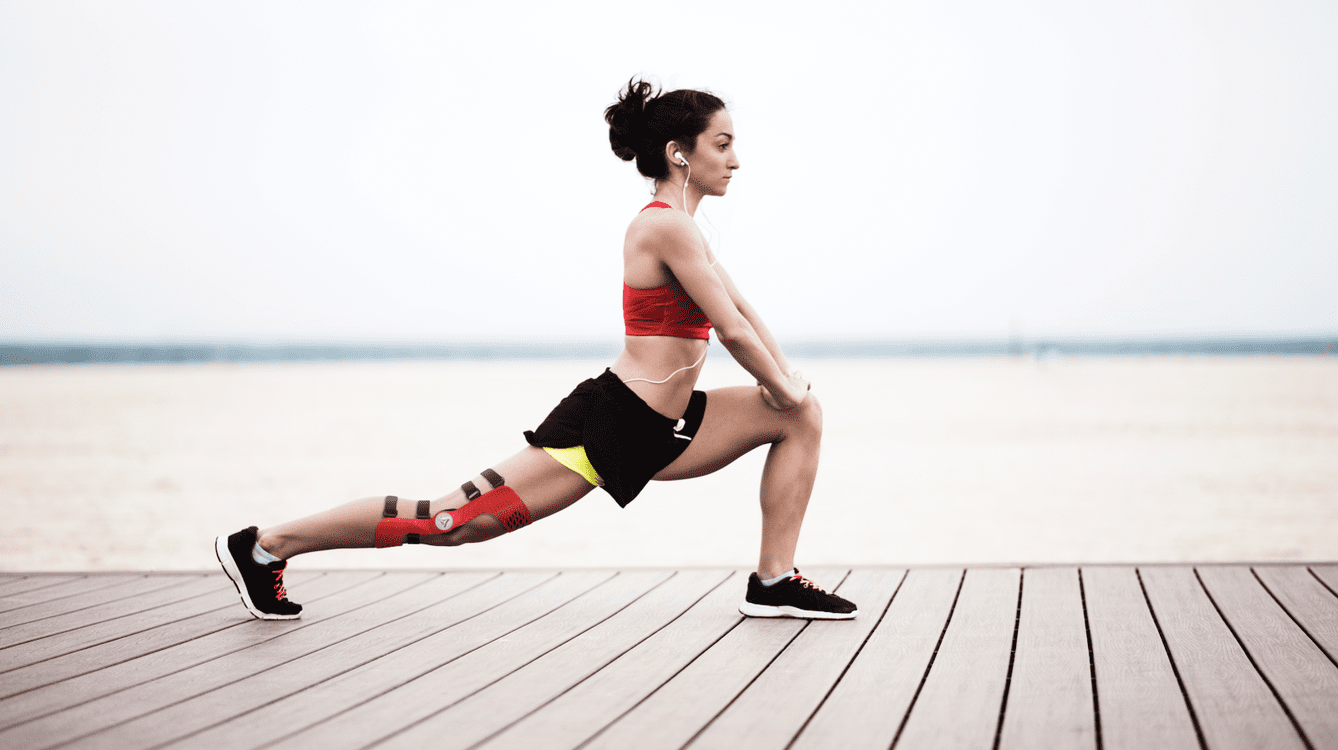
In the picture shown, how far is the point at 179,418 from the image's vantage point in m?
17.6

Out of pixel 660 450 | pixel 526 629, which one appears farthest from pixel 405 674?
pixel 660 450

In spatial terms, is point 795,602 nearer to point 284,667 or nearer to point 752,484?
point 284,667

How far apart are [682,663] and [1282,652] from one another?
58.8 inches

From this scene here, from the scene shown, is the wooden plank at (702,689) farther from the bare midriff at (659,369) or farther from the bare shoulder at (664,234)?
the bare shoulder at (664,234)

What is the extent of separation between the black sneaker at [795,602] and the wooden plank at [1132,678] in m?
0.70

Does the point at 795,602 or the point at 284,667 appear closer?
the point at 284,667

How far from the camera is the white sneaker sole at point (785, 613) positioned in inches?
124

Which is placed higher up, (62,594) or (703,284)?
(703,284)

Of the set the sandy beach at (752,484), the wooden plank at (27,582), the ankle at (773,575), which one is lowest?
the sandy beach at (752,484)

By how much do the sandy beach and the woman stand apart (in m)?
2.86

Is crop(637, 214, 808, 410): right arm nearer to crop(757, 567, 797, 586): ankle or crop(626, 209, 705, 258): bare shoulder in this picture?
crop(626, 209, 705, 258): bare shoulder

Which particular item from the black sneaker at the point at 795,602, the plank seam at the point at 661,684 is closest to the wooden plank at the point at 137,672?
the plank seam at the point at 661,684

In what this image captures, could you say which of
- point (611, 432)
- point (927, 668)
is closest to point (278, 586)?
point (611, 432)

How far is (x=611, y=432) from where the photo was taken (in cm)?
301
